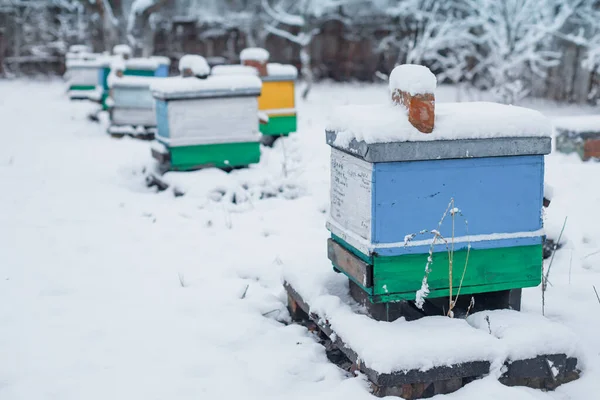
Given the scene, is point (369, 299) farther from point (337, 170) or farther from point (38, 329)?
point (38, 329)

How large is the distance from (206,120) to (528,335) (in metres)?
4.90

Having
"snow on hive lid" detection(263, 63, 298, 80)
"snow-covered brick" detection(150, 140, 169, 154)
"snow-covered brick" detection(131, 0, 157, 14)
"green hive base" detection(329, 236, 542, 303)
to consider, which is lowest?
"green hive base" detection(329, 236, 542, 303)

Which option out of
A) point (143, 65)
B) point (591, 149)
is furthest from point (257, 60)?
point (591, 149)

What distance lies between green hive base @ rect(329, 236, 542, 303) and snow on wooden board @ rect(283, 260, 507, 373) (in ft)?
0.48

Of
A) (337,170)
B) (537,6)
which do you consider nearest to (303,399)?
(337,170)

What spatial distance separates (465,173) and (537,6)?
11751mm

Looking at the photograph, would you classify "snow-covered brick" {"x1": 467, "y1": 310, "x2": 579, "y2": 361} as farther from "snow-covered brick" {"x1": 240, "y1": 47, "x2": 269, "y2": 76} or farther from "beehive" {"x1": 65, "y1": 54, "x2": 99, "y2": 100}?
"beehive" {"x1": 65, "y1": 54, "x2": 99, "y2": 100}

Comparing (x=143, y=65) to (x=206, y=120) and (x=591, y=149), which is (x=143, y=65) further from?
(x=591, y=149)

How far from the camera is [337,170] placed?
3.71 m

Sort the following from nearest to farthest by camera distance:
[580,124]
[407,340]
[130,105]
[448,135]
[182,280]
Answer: [407,340], [448,135], [182,280], [580,124], [130,105]

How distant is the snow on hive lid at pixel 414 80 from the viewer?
3.23m

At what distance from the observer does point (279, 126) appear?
9891 millimetres

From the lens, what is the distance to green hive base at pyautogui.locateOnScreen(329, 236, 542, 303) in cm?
331

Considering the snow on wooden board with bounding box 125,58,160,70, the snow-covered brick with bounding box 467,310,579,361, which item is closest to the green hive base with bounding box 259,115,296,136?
the snow on wooden board with bounding box 125,58,160,70
